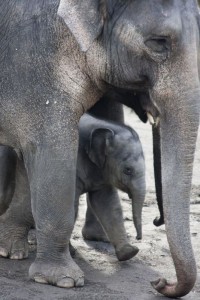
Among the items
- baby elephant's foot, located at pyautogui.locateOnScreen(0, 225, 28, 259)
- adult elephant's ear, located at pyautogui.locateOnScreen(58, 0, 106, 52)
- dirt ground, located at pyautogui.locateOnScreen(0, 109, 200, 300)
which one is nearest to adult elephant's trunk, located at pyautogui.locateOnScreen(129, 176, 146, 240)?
dirt ground, located at pyautogui.locateOnScreen(0, 109, 200, 300)

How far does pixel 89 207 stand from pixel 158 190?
2.68 feet

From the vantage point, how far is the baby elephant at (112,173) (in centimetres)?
691

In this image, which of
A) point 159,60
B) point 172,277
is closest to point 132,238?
point 172,277

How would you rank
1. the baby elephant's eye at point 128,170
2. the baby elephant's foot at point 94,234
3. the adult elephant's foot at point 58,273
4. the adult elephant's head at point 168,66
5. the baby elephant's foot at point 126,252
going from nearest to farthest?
the adult elephant's head at point 168,66, the adult elephant's foot at point 58,273, the baby elephant's foot at point 126,252, the baby elephant's eye at point 128,170, the baby elephant's foot at point 94,234

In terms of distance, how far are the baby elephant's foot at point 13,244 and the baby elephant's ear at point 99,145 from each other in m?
0.59

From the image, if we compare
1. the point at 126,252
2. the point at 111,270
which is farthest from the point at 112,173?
the point at 111,270

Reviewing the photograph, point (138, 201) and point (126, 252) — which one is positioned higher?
point (138, 201)

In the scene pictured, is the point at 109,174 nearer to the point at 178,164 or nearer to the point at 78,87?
the point at 78,87

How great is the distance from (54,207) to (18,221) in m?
0.69

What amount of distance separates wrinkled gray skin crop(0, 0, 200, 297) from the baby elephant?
54 centimetres

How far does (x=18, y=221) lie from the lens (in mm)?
6965

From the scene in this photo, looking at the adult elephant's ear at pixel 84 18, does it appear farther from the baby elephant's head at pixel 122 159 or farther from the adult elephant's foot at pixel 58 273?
the adult elephant's foot at pixel 58 273

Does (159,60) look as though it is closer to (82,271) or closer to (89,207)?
(82,271)

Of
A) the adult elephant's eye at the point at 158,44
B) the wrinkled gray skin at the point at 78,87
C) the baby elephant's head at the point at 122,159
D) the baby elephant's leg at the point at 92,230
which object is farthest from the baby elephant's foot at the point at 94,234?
the adult elephant's eye at the point at 158,44
